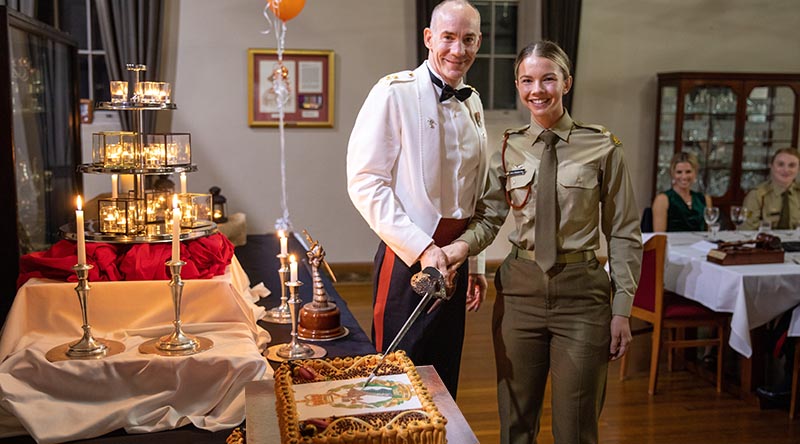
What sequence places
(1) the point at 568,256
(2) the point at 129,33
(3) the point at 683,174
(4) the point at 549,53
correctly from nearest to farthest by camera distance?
(4) the point at 549,53, (1) the point at 568,256, (3) the point at 683,174, (2) the point at 129,33

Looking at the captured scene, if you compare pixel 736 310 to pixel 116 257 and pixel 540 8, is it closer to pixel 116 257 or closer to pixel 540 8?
pixel 116 257

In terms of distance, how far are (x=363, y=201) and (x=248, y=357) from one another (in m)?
0.62

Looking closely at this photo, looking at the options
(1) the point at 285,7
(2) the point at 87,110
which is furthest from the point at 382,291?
(2) the point at 87,110

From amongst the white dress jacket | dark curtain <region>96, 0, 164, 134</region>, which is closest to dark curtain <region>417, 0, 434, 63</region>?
dark curtain <region>96, 0, 164, 134</region>

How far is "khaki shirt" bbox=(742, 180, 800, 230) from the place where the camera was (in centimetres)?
498

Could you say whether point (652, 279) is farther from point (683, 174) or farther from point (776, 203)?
point (776, 203)

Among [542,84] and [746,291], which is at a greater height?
[542,84]

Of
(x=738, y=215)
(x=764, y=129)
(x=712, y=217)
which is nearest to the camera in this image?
(x=712, y=217)

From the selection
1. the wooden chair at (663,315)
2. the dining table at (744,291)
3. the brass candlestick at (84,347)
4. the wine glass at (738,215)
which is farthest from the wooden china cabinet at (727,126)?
the brass candlestick at (84,347)

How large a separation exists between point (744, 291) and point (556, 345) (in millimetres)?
1957

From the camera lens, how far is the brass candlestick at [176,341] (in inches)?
92.1

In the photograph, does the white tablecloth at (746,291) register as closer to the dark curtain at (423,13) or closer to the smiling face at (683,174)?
the smiling face at (683,174)

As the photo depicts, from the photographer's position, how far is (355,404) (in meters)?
1.52

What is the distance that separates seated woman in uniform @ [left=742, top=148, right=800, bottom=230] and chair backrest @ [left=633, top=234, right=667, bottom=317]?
1.45 metres
